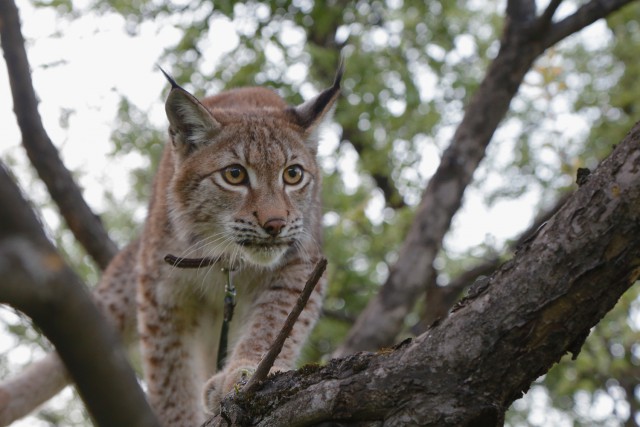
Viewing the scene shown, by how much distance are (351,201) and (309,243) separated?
17.1 feet

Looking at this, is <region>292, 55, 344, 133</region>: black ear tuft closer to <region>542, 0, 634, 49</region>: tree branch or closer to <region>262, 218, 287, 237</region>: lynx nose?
<region>262, 218, 287, 237</region>: lynx nose

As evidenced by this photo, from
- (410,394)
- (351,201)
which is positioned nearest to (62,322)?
(410,394)

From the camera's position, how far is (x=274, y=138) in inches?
232

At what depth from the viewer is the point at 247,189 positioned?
5621 millimetres

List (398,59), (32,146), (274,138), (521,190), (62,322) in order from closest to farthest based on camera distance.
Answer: (62,322), (274,138), (32,146), (398,59), (521,190)

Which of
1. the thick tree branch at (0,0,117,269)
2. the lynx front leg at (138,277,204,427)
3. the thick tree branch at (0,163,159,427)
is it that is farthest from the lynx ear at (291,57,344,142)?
the thick tree branch at (0,163,159,427)

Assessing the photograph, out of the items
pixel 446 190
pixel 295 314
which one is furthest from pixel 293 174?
pixel 295 314

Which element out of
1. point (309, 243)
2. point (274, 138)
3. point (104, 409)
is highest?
point (274, 138)

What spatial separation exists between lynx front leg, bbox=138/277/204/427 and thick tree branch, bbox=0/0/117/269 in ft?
Result: 5.94

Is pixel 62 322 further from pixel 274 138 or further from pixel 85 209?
pixel 85 209

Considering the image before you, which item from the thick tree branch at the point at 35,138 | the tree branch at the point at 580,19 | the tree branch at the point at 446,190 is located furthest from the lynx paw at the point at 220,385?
the tree branch at the point at 580,19

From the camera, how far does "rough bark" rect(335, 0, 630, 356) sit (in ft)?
24.2

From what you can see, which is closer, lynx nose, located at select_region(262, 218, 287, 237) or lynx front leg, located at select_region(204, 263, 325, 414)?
lynx front leg, located at select_region(204, 263, 325, 414)

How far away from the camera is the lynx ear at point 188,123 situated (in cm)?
567
